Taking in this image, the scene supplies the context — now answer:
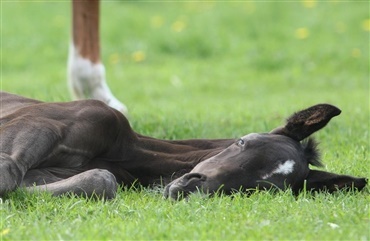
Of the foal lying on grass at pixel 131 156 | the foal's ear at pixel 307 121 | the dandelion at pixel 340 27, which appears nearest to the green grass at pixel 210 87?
the dandelion at pixel 340 27

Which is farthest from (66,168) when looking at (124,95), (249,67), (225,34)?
(225,34)

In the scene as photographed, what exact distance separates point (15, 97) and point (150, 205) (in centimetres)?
186

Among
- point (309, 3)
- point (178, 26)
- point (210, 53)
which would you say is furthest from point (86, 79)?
point (309, 3)

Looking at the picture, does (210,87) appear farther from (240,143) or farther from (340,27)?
(240,143)

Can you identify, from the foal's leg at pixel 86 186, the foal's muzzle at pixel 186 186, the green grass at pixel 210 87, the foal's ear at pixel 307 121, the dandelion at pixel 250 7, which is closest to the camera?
the green grass at pixel 210 87

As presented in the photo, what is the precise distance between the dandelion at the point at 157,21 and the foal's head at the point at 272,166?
9.94 metres

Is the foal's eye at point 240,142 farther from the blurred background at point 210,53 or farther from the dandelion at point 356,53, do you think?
the dandelion at point 356,53

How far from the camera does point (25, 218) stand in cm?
439

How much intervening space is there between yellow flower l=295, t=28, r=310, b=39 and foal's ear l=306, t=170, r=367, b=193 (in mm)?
9399

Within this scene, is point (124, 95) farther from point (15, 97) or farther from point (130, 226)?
point (130, 226)

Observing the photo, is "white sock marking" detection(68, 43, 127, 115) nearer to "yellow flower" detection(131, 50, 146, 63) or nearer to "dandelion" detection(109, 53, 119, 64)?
"dandelion" detection(109, 53, 119, 64)

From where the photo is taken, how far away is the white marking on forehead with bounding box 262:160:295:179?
16.0 feet

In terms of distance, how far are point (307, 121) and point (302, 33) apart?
31.1 ft

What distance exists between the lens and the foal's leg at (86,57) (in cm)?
816
